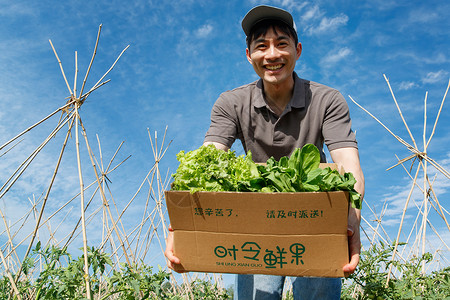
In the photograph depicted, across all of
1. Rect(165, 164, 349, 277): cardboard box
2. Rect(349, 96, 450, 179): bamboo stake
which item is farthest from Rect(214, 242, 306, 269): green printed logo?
Rect(349, 96, 450, 179): bamboo stake

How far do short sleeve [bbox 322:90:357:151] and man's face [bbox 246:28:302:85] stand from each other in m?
0.31

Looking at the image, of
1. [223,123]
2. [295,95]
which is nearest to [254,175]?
[223,123]

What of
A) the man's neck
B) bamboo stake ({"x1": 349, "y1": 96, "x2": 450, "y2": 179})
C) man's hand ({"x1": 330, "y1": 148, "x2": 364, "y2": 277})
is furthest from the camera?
bamboo stake ({"x1": 349, "y1": 96, "x2": 450, "y2": 179})

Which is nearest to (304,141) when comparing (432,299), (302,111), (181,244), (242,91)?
(302,111)

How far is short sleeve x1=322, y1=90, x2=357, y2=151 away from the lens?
1.95 meters

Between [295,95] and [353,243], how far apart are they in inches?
38.6

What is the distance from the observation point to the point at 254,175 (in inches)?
54.9

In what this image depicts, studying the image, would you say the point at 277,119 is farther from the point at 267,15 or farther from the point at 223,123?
the point at 267,15

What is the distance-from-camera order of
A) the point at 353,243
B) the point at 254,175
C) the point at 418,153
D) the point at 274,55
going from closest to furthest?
the point at 254,175 → the point at 353,243 → the point at 274,55 → the point at 418,153

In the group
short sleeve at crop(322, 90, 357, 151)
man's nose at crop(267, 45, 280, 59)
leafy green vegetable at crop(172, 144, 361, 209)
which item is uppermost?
man's nose at crop(267, 45, 280, 59)

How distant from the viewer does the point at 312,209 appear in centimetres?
136

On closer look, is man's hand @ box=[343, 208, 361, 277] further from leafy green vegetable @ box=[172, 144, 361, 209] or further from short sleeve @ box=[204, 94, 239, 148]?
short sleeve @ box=[204, 94, 239, 148]

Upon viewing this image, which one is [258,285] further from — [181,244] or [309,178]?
[309,178]

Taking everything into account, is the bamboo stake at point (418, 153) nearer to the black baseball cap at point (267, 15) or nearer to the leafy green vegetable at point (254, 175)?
the black baseball cap at point (267, 15)
